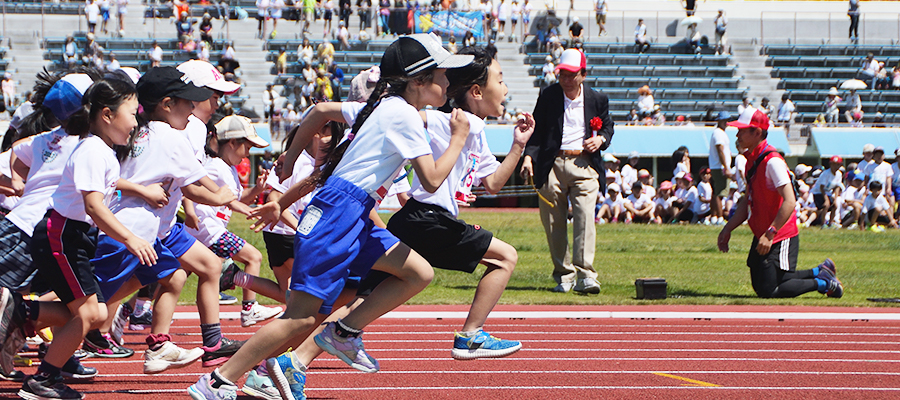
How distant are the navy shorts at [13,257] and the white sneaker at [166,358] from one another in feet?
2.51

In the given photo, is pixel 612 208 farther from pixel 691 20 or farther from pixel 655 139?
pixel 691 20

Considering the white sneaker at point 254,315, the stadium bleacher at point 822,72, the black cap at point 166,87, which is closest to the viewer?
the black cap at point 166,87

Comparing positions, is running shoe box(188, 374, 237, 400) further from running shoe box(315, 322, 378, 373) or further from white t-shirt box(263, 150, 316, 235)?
white t-shirt box(263, 150, 316, 235)

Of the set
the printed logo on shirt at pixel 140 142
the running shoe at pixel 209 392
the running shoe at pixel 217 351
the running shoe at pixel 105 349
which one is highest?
the printed logo on shirt at pixel 140 142

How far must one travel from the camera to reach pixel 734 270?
12.5m

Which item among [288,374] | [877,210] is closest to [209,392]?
[288,374]

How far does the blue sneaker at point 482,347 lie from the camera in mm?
5566

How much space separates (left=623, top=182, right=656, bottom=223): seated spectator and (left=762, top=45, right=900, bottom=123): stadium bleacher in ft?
48.3

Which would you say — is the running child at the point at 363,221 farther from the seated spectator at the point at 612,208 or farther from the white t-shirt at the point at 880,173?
the white t-shirt at the point at 880,173

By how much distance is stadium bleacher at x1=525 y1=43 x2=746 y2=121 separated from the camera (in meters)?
34.0

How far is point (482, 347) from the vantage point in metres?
5.60

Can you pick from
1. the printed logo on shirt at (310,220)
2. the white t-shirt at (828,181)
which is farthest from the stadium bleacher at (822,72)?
the printed logo on shirt at (310,220)

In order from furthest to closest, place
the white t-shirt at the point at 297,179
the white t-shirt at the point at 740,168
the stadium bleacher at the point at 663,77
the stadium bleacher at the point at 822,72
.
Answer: the stadium bleacher at the point at 822,72
the stadium bleacher at the point at 663,77
the white t-shirt at the point at 740,168
the white t-shirt at the point at 297,179

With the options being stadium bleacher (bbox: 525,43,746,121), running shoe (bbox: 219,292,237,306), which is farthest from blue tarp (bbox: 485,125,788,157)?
running shoe (bbox: 219,292,237,306)
